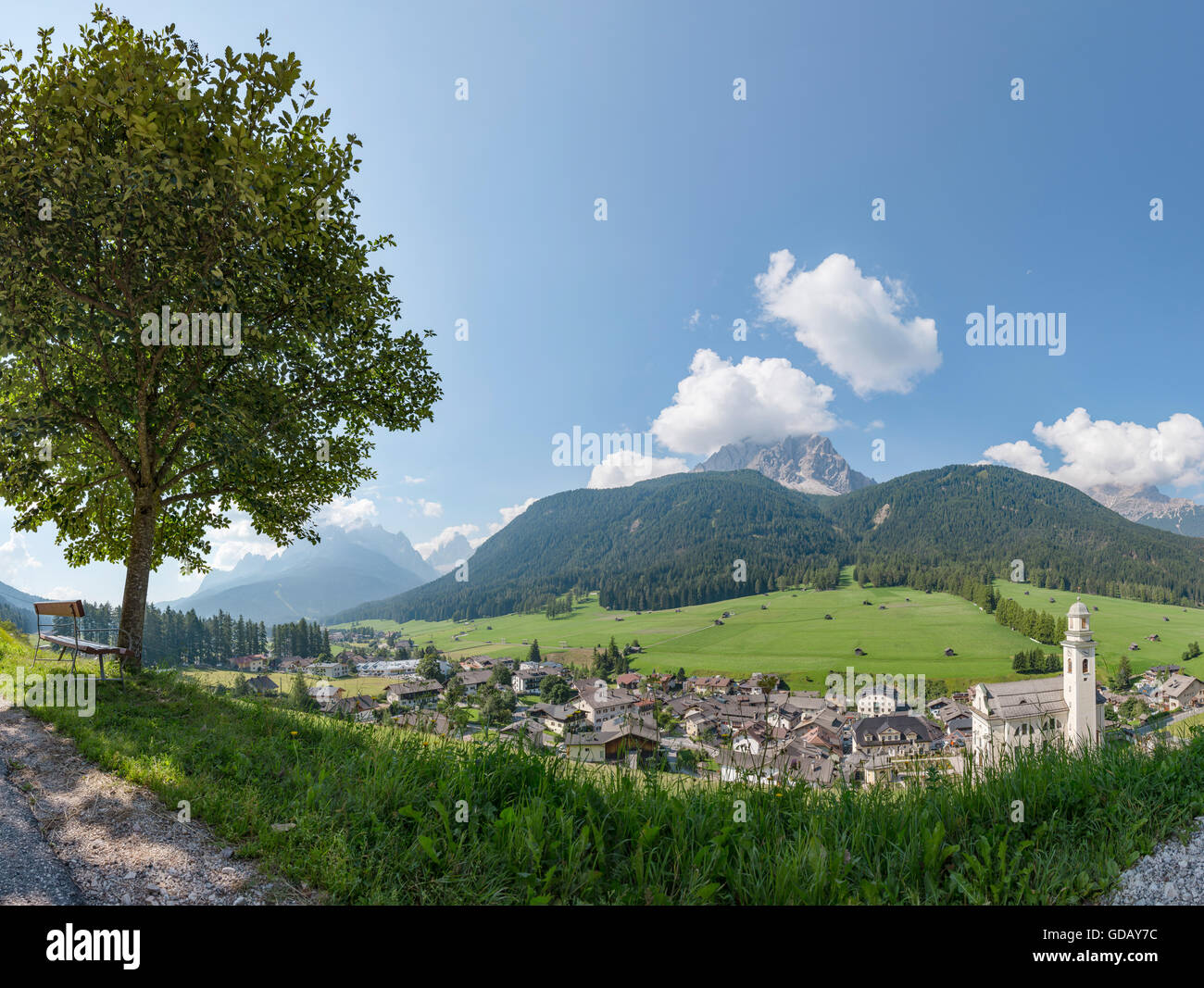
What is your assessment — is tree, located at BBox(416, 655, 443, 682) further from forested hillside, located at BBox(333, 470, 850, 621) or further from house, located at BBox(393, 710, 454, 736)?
forested hillside, located at BBox(333, 470, 850, 621)

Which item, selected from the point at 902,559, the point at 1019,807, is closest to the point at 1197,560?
the point at 902,559

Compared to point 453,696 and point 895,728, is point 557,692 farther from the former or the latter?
point 895,728

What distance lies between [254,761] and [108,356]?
9318 mm

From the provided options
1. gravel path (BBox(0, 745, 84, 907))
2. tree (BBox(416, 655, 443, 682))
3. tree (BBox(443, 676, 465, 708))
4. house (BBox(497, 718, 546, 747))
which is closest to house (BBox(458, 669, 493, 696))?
tree (BBox(443, 676, 465, 708))

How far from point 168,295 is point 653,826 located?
38.5ft

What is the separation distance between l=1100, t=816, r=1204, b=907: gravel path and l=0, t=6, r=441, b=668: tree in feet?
38.4

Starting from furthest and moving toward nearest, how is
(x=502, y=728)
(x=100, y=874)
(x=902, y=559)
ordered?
(x=902, y=559) → (x=502, y=728) → (x=100, y=874)

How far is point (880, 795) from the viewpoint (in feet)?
15.3

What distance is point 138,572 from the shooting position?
408 inches

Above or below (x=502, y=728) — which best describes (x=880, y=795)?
below

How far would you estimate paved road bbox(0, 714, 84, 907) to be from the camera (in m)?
3.27

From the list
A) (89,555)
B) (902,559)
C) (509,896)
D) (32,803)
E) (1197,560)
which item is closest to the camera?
(509,896)

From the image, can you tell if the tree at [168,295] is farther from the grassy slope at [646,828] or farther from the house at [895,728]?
the house at [895,728]
